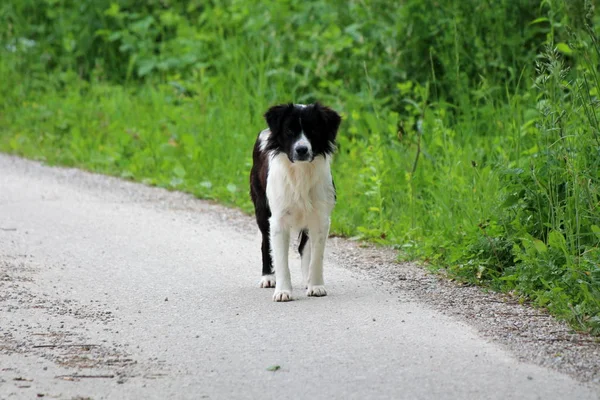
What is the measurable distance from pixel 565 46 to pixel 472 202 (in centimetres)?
256

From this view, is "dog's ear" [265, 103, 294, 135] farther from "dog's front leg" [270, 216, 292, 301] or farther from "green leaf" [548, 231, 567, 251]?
"green leaf" [548, 231, 567, 251]

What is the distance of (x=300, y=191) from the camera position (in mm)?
7176

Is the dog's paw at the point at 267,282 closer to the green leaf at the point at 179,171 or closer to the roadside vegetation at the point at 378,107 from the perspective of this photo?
the roadside vegetation at the point at 378,107

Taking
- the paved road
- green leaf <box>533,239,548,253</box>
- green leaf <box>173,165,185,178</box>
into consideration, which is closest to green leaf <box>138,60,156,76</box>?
green leaf <box>173,165,185,178</box>

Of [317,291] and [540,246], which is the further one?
[317,291]

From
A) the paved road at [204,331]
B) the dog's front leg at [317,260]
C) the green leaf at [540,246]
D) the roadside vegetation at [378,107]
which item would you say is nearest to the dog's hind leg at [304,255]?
the paved road at [204,331]

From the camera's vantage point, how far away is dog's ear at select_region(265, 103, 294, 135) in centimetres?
709

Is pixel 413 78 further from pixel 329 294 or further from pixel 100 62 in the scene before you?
pixel 100 62

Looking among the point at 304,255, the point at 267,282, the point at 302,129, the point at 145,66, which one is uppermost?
the point at 145,66

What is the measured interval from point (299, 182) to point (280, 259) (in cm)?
55

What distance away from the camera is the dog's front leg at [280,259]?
6949 mm

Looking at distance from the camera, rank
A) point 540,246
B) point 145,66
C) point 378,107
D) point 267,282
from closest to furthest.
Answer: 1. point 540,246
2. point 267,282
3. point 378,107
4. point 145,66

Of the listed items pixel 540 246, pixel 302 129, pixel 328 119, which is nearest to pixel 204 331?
pixel 302 129

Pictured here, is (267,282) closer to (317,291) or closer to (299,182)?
(317,291)
